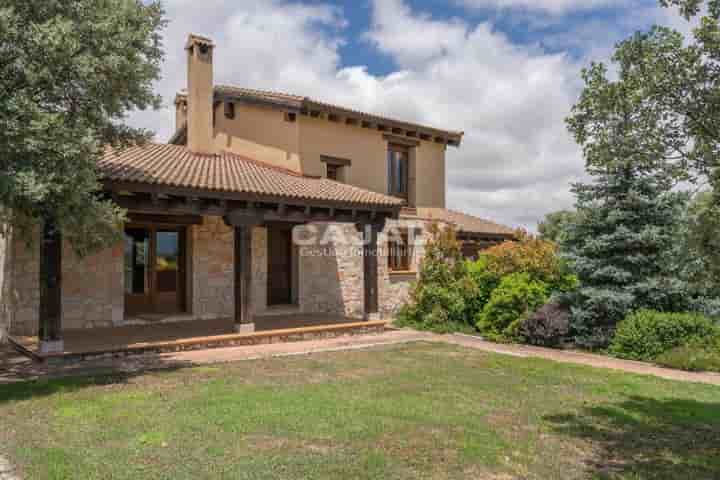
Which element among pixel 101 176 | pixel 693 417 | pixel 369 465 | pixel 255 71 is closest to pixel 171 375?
pixel 101 176

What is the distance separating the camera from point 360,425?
5949 mm

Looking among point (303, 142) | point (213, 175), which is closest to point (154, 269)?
point (213, 175)

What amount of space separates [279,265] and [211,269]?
2.60 meters

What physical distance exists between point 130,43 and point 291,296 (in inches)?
407

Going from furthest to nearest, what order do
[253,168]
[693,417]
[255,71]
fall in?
[255,71], [253,168], [693,417]

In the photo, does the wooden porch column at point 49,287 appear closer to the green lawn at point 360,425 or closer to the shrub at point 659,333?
the green lawn at point 360,425

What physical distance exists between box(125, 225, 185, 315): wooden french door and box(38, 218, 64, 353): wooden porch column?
15.1 feet

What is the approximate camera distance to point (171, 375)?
8.49 meters

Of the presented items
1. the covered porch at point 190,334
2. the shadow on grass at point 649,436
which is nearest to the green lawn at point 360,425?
the shadow on grass at point 649,436

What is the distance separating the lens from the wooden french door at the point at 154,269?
1394 cm

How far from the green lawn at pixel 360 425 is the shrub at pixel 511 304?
3.79m

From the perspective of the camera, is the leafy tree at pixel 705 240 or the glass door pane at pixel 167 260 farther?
the glass door pane at pixel 167 260

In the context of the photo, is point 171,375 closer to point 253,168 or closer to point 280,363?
point 280,363

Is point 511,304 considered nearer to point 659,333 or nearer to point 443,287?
point 443,287
